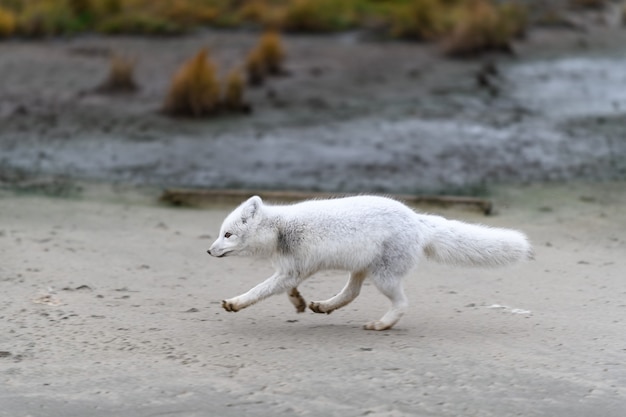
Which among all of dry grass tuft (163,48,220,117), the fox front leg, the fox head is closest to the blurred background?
dry grass tuft (163,48,220,117)

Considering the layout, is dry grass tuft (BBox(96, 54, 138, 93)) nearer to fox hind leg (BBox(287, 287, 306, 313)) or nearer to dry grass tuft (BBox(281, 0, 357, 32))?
dry grass tuft (BBox(281, 0, 357, 32))

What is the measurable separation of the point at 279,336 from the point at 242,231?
64cm

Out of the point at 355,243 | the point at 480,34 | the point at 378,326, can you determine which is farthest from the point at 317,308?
the point at 480,34

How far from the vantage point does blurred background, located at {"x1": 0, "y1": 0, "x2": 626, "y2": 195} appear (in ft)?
44.7

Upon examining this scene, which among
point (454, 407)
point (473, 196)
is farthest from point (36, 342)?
point (473, 196)

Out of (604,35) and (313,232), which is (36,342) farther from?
(604,35)

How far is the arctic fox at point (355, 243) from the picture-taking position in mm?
6898

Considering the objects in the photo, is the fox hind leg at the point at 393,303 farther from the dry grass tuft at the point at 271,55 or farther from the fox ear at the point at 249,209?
the dry grass tuft at the point at 271,55

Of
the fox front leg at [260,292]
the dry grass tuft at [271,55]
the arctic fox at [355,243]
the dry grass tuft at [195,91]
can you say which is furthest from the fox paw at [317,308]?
the dry grass tuft at [271,55]

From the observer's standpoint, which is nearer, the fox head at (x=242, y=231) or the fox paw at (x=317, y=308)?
the fox head at (x=242, y=231)

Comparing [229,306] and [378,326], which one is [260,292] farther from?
[378,326]

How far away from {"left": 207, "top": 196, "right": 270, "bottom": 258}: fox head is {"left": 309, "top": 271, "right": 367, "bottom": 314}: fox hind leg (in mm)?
581

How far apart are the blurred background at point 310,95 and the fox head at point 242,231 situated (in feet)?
18.0

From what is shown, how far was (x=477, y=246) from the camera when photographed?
706cm
